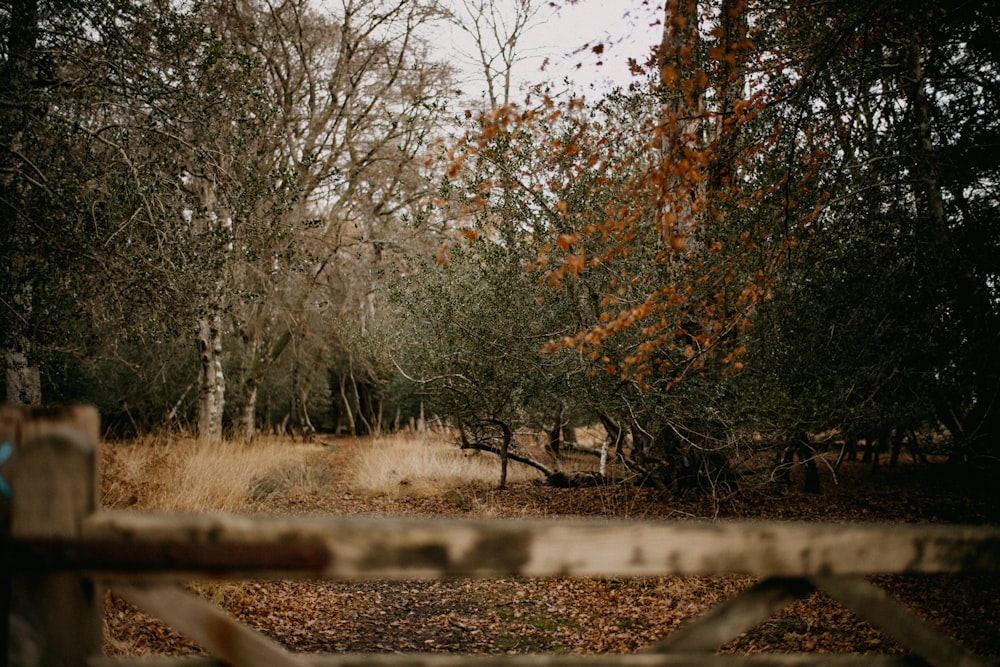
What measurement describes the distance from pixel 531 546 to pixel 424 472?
11.7 metres

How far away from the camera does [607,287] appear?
9250 millimetres

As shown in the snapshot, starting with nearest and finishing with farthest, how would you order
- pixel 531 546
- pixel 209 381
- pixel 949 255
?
pixel 531 546, pixel 949 255, pixel 209 381

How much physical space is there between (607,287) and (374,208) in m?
10.9

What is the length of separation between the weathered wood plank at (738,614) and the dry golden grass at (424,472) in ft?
34.2

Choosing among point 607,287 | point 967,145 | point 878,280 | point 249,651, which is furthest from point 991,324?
point 249,651

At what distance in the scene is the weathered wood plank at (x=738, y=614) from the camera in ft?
5.85

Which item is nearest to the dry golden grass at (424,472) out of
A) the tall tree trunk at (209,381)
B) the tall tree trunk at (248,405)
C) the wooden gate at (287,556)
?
the tall tree trunk at (209,381)

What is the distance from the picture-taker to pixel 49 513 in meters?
1.60

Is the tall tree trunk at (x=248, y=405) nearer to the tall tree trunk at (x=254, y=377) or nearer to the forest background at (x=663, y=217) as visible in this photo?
the tall tree trunk at (x=254, y=377)

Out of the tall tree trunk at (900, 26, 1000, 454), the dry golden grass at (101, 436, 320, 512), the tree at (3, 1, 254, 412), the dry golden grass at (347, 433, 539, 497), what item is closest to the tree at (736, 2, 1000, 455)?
the tall tree trunk at (900, 26, 1000, 454)

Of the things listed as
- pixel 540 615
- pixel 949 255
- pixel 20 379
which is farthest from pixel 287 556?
pixel 20 379

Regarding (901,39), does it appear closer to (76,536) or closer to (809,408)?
(809,408)

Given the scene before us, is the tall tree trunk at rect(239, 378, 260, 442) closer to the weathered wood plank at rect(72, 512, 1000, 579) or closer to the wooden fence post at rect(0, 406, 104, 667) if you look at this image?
the wooden fence post at rect(0, 406, 104, 667)

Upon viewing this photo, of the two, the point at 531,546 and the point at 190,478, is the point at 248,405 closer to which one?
the point at 190,478
